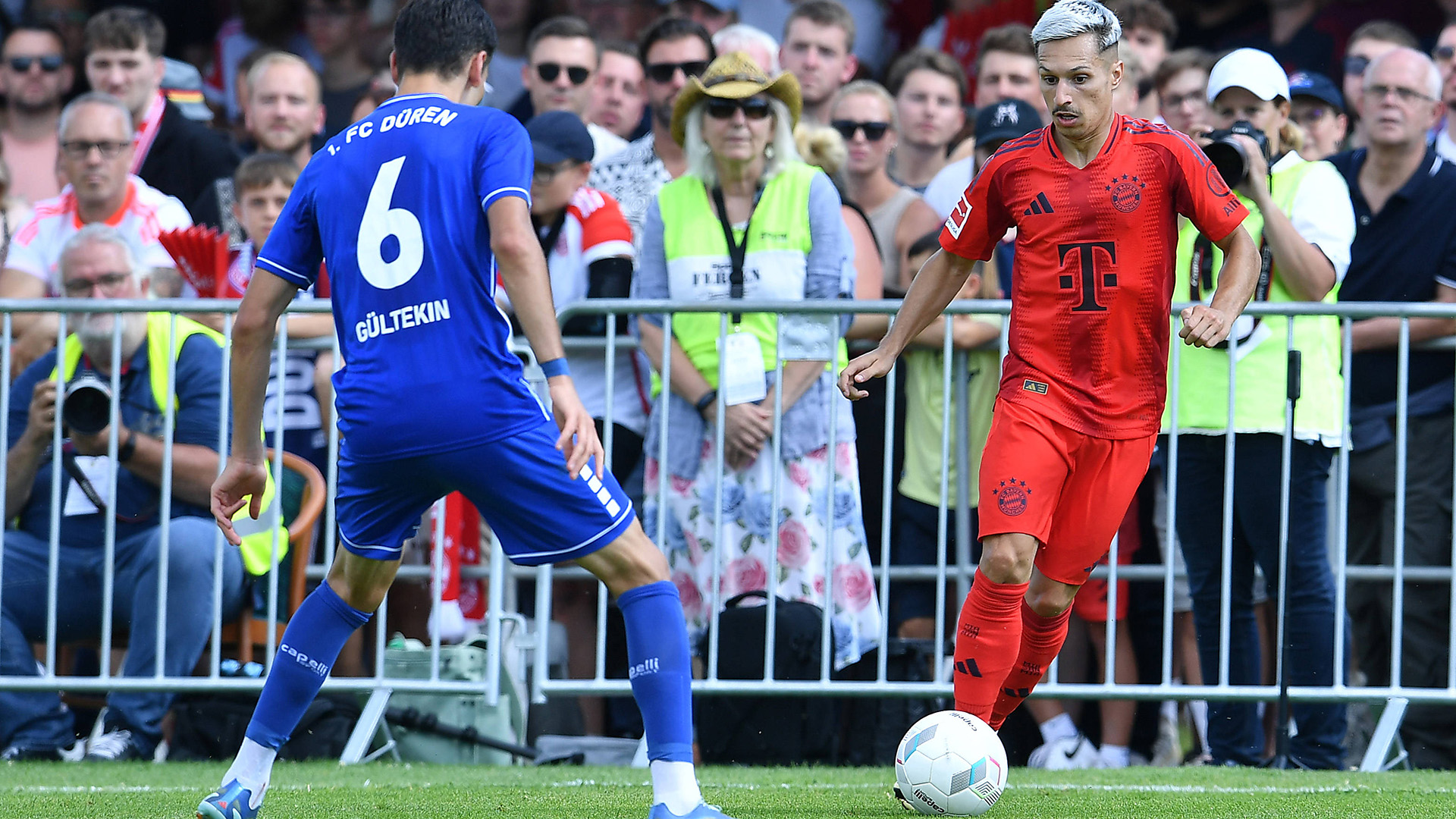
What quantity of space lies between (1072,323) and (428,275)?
189 centimetres

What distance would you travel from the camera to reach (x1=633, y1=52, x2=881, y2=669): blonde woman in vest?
22.0 feet

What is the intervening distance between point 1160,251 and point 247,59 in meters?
6.53

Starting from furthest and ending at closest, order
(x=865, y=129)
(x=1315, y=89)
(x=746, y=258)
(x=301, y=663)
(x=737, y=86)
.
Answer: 1. (x=865, y=129)
2. (x=1315, y=89)
3. (x=737, y=86)
4. (x=746, y=258)
5. (x=301, y=663)

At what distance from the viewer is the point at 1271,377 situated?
253 inches

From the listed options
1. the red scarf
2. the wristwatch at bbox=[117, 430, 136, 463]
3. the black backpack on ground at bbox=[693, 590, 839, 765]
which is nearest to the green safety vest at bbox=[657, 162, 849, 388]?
the black backpack on ground at bbox=[693, 590, 839, 765]

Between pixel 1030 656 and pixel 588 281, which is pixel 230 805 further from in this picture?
pixel 588 281

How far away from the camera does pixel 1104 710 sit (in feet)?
22.7

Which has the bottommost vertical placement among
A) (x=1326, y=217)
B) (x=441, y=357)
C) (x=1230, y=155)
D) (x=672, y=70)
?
(x=441, y=357)

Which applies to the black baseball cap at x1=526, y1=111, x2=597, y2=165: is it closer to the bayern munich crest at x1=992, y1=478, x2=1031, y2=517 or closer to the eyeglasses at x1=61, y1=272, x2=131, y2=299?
the eyeglasses at x1=61, y1=272, x2=131, y2=299

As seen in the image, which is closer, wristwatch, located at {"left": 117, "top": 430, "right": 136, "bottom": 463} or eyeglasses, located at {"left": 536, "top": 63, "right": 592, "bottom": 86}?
wristwatch, located at {"left": 117, "top": 430, "right": 136, "bottom": 463}

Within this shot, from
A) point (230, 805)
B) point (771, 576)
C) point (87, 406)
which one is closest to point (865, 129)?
point (771, 576)

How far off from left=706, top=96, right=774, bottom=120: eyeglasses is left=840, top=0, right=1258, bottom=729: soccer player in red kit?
1.94 m

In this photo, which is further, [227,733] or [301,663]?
[227,733]

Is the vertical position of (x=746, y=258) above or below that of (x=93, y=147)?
below
